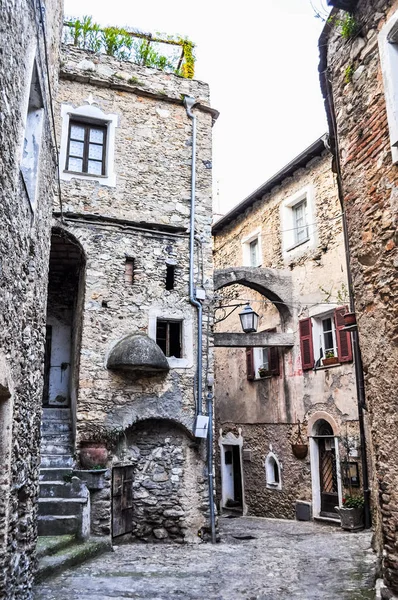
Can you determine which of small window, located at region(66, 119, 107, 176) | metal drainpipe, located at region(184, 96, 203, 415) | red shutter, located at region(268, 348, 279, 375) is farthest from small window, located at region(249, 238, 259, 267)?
small window, located at region(66, 119, 107, 176)

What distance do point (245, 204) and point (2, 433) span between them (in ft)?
38.0

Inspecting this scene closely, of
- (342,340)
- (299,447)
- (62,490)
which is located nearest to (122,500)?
(62,490)

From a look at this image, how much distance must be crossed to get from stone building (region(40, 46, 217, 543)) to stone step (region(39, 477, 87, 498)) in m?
0.06

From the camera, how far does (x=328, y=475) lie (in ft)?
36.6

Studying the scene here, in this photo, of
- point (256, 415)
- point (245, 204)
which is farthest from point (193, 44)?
point (256, 415)

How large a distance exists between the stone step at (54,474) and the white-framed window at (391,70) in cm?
634

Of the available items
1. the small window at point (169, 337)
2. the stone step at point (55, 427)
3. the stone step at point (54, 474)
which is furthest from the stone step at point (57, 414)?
the small window at point (169, 337)

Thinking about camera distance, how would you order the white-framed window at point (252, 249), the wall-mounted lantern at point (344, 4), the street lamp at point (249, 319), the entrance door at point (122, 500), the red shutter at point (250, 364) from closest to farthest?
1. the wall-mounted lantern at point (344, 4)
2. the entrance door at point (122, 500)
3. the street lamp at point (249, 319)
4. the red shutter at point (250, 364)
5. the white-framed window at point (252, 249)

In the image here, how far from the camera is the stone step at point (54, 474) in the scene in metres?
7.87

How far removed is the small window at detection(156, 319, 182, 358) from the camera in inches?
365

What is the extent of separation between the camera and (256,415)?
13242 millimetres

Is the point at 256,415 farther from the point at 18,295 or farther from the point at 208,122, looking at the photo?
the point at 18,295

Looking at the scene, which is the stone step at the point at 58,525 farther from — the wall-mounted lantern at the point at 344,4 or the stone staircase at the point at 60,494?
the wall-mounted lantern at the point at 344,4

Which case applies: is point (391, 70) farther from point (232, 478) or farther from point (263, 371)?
point (232, 478)
